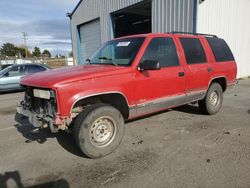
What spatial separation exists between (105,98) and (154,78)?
106 cm

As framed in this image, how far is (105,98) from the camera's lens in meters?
4.22

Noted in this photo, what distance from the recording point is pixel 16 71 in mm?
11930

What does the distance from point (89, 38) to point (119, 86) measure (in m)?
15.8

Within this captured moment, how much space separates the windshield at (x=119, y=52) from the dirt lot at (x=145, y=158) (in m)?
1.56

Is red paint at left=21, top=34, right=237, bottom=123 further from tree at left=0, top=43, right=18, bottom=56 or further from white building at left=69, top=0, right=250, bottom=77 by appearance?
tree at left=0, top=43, right=18, bottom=56

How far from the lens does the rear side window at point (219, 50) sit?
19.8ft

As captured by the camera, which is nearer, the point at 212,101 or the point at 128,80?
the point at 128,80

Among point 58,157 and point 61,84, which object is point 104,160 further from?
point 61,84

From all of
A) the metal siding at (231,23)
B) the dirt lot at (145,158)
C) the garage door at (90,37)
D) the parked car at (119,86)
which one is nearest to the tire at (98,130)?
the parked car at (119,86)

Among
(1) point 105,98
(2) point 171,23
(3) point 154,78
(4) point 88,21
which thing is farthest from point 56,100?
(4) point 88,21

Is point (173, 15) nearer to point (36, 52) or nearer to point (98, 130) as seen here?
point (98, 130)

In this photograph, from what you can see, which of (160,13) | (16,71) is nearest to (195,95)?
(160,13)

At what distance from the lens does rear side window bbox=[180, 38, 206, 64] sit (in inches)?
209

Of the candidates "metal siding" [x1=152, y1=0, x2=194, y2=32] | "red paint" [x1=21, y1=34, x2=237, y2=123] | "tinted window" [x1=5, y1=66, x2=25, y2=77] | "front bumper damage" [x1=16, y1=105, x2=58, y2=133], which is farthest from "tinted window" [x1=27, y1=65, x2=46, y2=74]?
"front bumper damage" [x1=16, y1=105, x2=58, y2=133]
